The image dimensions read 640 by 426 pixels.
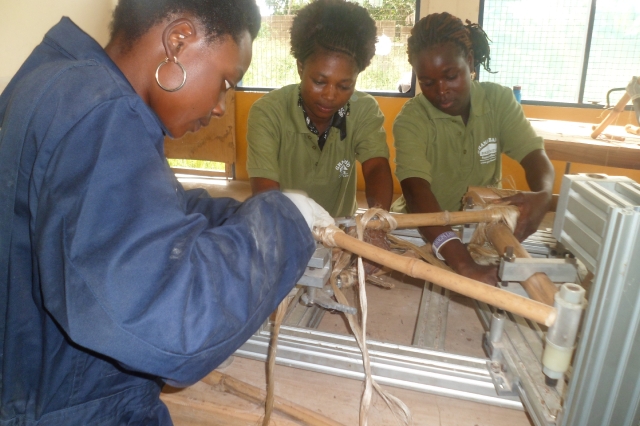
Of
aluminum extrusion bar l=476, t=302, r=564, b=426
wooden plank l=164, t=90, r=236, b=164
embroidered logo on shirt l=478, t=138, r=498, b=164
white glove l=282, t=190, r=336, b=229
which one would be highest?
white glove l=282, t=190, r=336, b=229

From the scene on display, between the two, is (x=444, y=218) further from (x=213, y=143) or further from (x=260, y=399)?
(x=213, y=143)

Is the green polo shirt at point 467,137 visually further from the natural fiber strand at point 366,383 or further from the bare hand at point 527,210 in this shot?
the natural fiber strand at point 366,383

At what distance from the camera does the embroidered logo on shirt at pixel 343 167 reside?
194 cm

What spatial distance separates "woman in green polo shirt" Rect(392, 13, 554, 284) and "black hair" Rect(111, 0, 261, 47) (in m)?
1.02

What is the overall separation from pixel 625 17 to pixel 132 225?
4390mm

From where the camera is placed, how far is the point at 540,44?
3.88 m

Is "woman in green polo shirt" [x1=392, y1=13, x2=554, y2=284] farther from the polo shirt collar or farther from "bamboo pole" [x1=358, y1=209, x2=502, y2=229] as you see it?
"bamboo pole" [x1=358, y1=209, x2=502, y2=229]

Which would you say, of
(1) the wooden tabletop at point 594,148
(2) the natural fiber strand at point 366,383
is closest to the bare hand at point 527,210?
(2) the natural fiber strand at point 366,383

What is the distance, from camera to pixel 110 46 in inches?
29.6

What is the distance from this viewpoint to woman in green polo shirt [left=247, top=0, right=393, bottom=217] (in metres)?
1.62

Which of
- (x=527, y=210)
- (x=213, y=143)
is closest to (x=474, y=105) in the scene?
(x=527, y=210)

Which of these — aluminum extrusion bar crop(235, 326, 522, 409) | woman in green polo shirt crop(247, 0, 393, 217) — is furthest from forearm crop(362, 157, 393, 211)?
aluminum extrusion bar crop(235, 326, 522, 409)

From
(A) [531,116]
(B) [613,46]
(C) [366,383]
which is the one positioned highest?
(B) [613,46]

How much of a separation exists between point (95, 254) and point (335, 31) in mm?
1339
